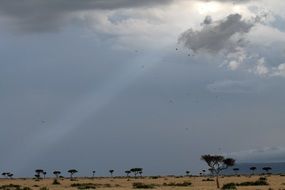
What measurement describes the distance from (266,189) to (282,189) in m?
2.33

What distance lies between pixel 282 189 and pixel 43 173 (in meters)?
125

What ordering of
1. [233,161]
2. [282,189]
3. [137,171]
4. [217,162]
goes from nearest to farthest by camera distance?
1. [282,189]
2. [217,162]
3. [233,161]
4. [137,171]

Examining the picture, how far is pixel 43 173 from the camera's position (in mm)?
195875

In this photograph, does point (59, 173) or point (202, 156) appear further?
point (59, 173)

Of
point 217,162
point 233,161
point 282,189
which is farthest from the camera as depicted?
point 233,161

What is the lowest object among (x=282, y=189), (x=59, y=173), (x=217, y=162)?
(x=282, y=189)

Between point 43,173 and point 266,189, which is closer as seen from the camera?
point 266,189

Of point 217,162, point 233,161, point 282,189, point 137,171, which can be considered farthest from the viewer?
point 137,171

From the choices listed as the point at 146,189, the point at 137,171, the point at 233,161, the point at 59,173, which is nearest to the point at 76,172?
the point at 59,173

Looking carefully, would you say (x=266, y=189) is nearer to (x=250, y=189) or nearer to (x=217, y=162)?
(x=250, y=189)

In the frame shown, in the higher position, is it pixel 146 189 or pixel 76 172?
pixel 76 172

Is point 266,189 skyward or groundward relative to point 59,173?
groundward

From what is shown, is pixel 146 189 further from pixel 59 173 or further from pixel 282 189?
pixel 59 173

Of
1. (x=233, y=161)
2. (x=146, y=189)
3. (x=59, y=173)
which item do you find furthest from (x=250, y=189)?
(x=59, y=173)
